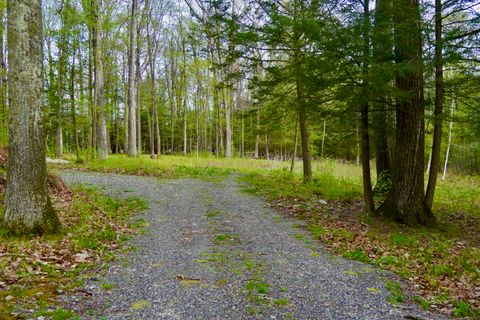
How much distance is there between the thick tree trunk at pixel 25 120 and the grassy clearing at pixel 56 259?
364 millimetres

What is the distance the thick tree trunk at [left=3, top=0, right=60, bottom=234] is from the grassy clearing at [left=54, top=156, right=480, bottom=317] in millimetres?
5084

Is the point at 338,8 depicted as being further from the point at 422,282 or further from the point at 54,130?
the point at 54,130

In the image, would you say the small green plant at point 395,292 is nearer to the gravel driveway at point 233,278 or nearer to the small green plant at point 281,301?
the gravel driveway at point 233,278

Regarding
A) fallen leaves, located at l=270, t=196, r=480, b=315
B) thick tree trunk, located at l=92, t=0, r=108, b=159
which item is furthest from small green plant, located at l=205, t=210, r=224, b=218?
thick tree trunk, located at l=92, t=0, r=108, b=159

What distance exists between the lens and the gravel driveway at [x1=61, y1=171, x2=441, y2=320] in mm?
3725

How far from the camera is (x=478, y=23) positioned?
6383 mm

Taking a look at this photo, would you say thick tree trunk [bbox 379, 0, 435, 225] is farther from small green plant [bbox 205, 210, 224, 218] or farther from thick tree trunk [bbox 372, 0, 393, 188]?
small green plant [bbox 205, 210, 224, 218]

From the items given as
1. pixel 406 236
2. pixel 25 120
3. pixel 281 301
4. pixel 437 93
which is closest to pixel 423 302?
pixel 281 301

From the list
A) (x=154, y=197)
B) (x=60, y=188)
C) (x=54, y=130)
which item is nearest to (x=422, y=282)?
(x=154, y=197)

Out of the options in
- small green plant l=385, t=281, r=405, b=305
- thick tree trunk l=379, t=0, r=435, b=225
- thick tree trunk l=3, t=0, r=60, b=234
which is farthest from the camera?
thick tree trunk l=379, t=0, r=435, b=225

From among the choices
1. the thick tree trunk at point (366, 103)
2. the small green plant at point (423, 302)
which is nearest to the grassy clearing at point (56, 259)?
the small green plant at point (423, 302)

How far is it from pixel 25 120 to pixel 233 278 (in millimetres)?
3878

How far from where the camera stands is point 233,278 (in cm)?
464

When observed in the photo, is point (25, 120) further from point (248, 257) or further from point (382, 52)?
point (382, 52)
